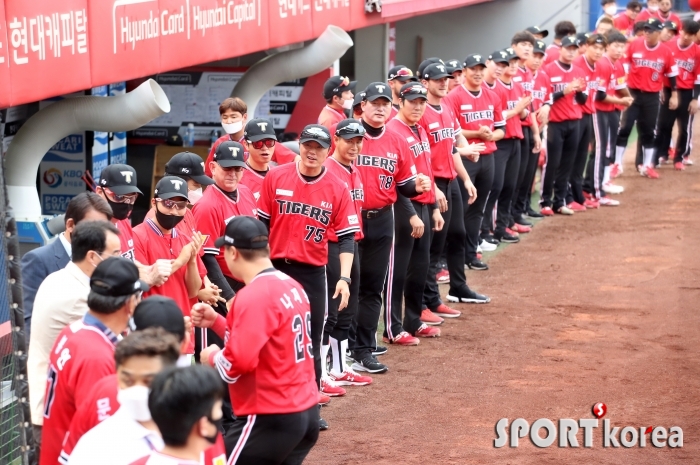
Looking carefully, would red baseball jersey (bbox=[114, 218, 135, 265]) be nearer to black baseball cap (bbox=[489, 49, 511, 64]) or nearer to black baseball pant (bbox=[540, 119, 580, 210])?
black baseball cap (bbox=[489, 49, 511, 64])

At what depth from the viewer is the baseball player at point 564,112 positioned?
11.5 m

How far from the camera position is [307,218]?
6.02 m

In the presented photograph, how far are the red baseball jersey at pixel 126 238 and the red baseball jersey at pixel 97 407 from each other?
5.50 feet

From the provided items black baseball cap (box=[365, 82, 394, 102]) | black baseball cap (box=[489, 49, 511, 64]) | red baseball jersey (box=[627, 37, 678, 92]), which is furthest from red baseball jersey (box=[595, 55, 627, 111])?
black baseball cap (box=[365, 82, 394, 102])

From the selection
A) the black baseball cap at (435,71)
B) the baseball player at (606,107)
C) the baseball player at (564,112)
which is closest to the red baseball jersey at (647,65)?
the baseball player at (606,107)

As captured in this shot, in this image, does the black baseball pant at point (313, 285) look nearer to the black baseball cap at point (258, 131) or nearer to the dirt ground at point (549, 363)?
the dirt ground at point (549, 363)

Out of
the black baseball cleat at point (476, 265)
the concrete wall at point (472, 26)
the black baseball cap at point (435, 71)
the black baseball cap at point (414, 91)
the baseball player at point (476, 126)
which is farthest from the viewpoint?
the concrete wall at point (472, 26)

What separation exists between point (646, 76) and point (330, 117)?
691 cm

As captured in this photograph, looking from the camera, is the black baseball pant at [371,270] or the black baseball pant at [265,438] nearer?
the black baseball pant at [265,438]

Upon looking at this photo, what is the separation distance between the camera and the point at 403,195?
24.1 ft

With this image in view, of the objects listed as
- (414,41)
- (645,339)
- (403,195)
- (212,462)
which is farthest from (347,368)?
(414,41)

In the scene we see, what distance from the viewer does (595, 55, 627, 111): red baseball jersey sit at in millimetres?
12055

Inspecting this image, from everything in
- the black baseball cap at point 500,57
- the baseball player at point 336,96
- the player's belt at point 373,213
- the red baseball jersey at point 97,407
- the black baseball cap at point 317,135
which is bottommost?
the red baseball jersey at point 97,407

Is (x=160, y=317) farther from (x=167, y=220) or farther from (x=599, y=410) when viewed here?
(x=599, y=410)
